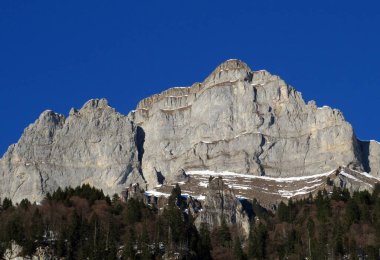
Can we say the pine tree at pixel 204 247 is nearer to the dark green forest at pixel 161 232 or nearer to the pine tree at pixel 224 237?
the dark green forest at pixel 161 232

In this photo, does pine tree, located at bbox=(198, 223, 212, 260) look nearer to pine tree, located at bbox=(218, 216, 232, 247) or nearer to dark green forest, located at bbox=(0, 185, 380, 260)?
dark green forest, located at bbox=(0, 185, 380, 260)

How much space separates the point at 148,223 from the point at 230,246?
1956cm

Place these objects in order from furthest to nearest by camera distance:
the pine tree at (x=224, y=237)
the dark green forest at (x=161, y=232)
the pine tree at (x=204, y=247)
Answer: the pine tree at (x=224, y=237), the pine tree at (x=204, y=247), the dark green forest at (x=161, y=232)

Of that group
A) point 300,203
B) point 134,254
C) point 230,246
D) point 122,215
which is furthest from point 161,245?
point 300,203

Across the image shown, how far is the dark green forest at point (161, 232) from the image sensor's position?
123m

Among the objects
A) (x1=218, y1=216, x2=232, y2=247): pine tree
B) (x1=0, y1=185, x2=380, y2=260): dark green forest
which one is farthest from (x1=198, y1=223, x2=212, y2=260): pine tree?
(x1=218, y1=216, x2=232, y2=247): pine tree

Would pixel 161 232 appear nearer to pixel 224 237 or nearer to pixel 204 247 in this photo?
pixel 204 247

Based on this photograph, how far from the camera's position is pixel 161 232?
13425 centimetres

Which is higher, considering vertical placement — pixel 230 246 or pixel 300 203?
pixel 300 203

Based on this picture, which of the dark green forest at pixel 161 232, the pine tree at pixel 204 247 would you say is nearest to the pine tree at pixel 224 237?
the dark green forest at pixel 161 232

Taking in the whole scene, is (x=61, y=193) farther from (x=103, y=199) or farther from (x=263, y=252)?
(x=263, y=252)

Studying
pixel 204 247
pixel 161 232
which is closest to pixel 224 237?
pixel 204 247

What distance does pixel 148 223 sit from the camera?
13900 cm

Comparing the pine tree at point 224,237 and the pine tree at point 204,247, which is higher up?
the pine tree at point 224,237
